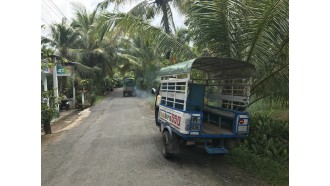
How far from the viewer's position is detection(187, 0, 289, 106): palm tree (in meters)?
5.22

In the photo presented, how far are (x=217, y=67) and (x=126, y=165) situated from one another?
331 cm

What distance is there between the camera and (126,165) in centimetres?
525

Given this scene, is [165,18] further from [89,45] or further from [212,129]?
[89,45]

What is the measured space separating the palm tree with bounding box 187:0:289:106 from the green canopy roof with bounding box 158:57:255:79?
486 millimetres

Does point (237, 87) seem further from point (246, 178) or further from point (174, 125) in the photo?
point (246, 178)

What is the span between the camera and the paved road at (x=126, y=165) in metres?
4.49

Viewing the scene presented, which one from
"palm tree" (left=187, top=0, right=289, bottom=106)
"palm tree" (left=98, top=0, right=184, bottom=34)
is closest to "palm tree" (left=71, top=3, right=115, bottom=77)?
"palm tree" (left=98, top=0, right=184, bottom=34)

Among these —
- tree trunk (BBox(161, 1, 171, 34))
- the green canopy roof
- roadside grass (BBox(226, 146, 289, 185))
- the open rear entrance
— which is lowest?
roadside grass (BBox(226, 146, 289, 185))

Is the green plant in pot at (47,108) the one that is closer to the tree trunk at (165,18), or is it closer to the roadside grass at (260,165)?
the roadside grass at (260,165)

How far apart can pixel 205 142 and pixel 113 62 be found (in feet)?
78.8

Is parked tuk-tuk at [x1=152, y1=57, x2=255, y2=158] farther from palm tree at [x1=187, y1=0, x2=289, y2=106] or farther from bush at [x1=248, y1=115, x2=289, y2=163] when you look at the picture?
bush at [x1=248, y1=115, x2=289, y2=163]

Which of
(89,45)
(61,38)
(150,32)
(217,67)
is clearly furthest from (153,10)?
(89,45)

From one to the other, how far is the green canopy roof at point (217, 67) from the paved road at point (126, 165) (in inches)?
80.2

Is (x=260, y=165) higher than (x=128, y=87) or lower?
lower
